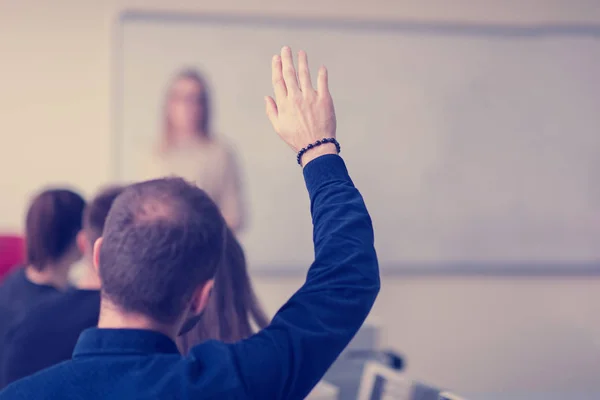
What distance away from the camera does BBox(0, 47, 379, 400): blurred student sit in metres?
0.94

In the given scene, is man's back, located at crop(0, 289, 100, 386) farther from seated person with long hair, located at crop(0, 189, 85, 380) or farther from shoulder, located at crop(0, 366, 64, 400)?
shoulder, located at crop(0, 366, 64, 400)

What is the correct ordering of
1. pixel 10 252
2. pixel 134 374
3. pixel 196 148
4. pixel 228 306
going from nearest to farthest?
pixel 134 374 < pixel 228 306 < pixel 10 252 < pixel 196 148

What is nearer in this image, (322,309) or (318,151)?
(322,309)

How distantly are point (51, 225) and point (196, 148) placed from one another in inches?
64.7

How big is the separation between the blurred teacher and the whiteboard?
6 centimetres

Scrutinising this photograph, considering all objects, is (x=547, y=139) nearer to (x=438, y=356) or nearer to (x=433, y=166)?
(x=433, y=166)

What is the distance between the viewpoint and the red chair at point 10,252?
11.7 feet

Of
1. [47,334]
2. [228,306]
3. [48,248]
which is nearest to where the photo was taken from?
[228,306]

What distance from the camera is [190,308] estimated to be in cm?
103

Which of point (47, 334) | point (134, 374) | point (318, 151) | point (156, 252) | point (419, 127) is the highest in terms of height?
point (419, 127)

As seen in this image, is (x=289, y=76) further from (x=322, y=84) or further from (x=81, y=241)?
(x=81, y=241)

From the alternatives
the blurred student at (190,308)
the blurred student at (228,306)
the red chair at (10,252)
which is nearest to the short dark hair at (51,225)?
the blurred student at (228,306)

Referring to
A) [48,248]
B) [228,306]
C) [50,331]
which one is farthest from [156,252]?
[48,248]

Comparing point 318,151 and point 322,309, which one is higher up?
point 318,151
